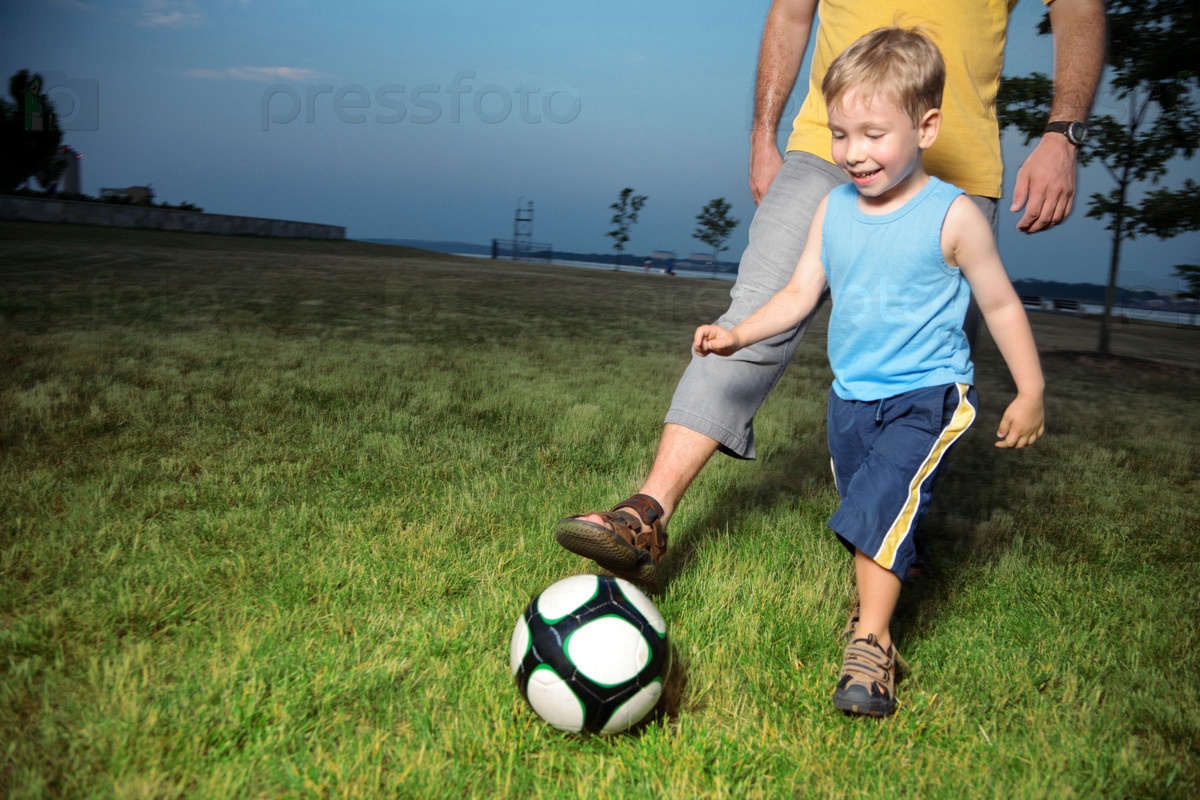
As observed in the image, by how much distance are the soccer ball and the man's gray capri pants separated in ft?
2.66

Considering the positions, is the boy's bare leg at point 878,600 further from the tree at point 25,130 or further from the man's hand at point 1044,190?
the tree at point 25,130

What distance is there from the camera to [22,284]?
32.9ft

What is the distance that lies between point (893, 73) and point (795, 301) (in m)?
0.71

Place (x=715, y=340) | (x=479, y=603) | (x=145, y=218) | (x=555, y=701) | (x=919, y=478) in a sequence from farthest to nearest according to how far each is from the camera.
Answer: (x=145, y=218) → (x=479, y=603) → (x=715, y=340) → (x=919, y=478) → (x=555, y=701)

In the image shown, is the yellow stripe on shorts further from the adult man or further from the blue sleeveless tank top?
the adult man

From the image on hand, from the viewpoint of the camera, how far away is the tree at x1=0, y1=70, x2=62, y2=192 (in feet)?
118

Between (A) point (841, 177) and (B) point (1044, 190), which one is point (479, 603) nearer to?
(A) point (841, 177)

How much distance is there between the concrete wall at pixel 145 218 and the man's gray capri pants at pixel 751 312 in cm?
3052

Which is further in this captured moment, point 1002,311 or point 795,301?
point 795,301

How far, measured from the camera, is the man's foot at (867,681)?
2.07 metres

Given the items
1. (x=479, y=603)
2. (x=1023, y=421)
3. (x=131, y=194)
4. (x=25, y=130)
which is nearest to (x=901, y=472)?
(x=1023, y=421)

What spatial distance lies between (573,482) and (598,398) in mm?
2328

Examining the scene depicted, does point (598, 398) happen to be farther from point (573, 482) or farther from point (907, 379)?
point (907, 379)

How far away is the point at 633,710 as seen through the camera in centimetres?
193
